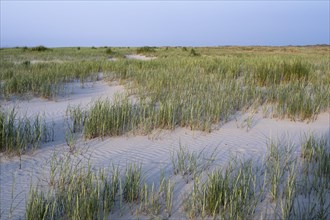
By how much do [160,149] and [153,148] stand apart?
0.09m

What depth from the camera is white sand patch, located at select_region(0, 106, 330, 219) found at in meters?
3.12

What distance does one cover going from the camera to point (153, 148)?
13.8 feet

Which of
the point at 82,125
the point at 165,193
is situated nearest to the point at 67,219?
the point at 165,193

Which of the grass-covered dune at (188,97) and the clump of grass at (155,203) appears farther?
the grass-covered dune at (188,97)

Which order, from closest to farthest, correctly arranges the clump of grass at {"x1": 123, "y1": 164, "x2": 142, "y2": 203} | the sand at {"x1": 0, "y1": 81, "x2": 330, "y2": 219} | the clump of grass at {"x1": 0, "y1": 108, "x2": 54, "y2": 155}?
the clump of grass at {"x1": 123, "y1": 164, "x2": 142, "y2": 203} < the sand at {"x1": 0, "y1": 81, "x2": 330, "y2": 219} < the clump of grass at {"x1": 0, "y1": 108, "x2": 54, "y2": 155}

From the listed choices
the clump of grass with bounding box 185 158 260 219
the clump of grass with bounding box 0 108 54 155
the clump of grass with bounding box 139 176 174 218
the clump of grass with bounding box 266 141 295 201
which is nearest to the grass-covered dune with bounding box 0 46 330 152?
the clump of grass with bounding box 0 108 54 155

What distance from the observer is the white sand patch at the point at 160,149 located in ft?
10.2

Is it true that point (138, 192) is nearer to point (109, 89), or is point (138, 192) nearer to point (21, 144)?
point (21, 144)

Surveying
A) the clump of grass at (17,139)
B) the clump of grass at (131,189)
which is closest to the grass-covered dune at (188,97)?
the clump of grass at (17,139)

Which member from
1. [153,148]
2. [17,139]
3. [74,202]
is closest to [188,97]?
[153,148]

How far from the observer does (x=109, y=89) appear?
8.75 meters

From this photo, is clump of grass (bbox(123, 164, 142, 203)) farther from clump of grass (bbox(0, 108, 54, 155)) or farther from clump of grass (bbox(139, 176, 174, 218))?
clump of grass (bbox(0, 108, 54, 155))

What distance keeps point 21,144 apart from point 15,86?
4344mm

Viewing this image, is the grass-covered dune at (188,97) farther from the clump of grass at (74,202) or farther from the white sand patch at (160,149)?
the clump of grass at (74,202)
